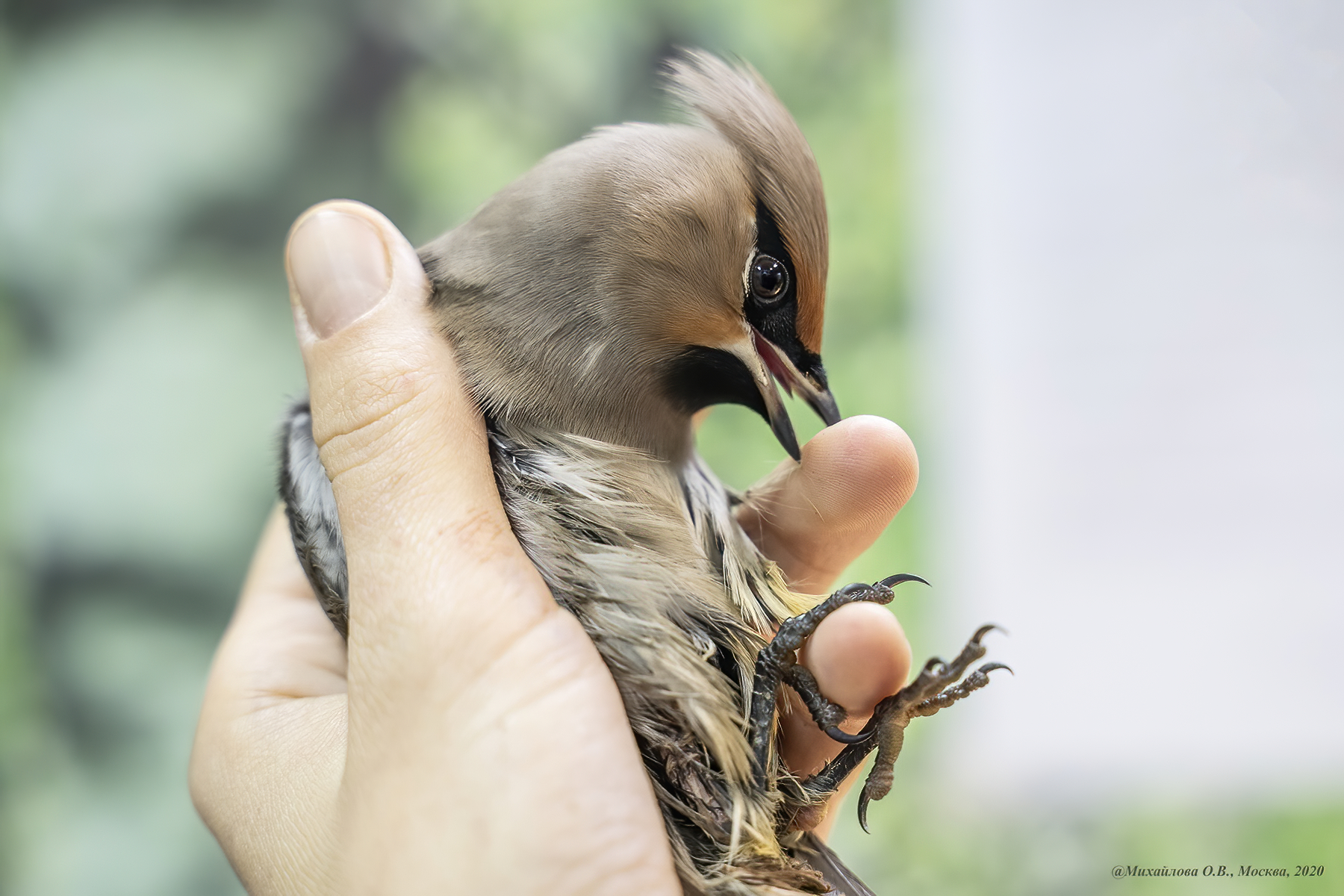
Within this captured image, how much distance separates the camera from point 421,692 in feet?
4.12

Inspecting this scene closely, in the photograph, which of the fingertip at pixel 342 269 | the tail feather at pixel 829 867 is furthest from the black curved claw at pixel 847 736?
the fingertip at pixel 342 269

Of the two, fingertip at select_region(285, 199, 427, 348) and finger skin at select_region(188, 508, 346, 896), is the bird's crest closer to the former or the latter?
fingertip at select_region(285, 199, 427, 348)

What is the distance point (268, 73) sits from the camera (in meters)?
3.02

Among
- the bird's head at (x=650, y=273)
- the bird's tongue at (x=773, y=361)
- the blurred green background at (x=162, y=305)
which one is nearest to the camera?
the bird's head at (x=650, y=273)

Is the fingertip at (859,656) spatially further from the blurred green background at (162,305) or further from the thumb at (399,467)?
the blurred green background at (162,305)

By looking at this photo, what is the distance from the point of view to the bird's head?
4.78 feet

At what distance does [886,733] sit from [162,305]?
100 inches

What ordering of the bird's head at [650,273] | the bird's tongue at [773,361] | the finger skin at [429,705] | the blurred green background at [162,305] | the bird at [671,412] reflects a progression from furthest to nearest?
the blurred green background at [162,305], the bird's tongue at [773,361], the bird's head at [650,273], the bird at [671,412], the finger skin at [429,705]

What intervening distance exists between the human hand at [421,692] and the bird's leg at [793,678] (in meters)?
0.03

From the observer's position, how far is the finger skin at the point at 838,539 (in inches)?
56.2

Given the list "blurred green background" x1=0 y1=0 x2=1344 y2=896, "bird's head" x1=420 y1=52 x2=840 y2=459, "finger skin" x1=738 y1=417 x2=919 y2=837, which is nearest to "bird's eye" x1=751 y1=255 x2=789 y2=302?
"bird's head" x1=420 y1=52 x2=840 y2=459

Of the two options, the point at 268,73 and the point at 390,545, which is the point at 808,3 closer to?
the point at 268,73

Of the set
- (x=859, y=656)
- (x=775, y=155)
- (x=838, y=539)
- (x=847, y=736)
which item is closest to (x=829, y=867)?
(x=847, y=736)

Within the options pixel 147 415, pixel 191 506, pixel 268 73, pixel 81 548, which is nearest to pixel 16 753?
pixel 81 548
